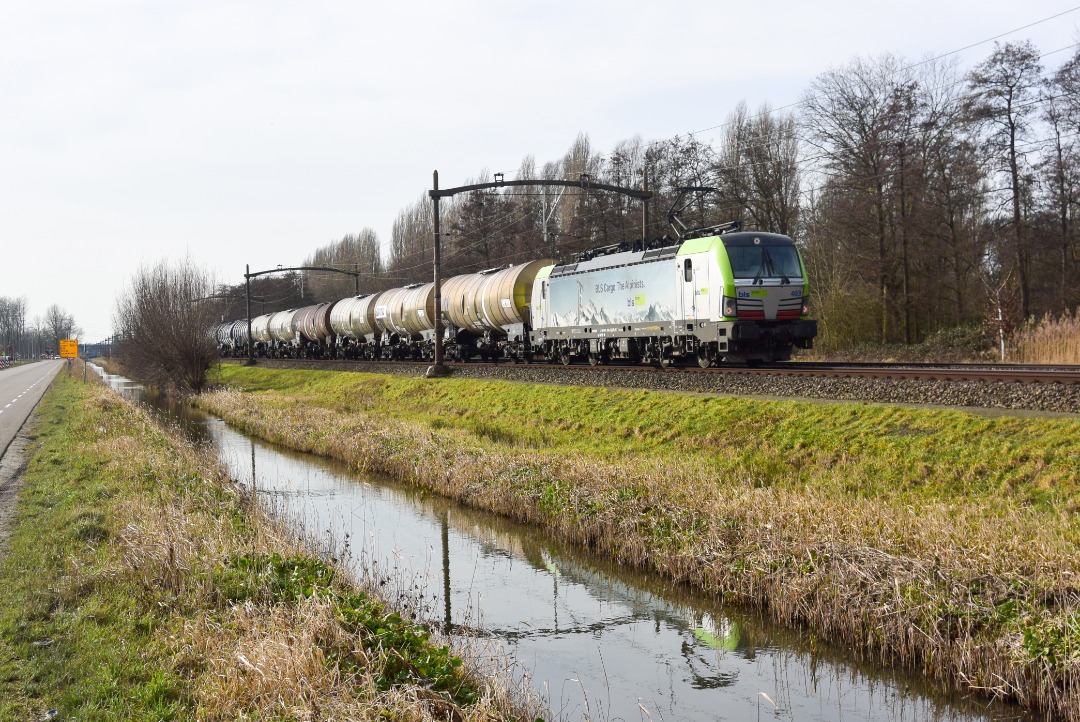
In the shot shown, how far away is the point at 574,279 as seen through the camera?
2458cm

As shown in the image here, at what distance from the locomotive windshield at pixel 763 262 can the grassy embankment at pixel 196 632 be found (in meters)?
11.1

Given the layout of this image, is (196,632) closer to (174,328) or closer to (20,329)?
(174,328)

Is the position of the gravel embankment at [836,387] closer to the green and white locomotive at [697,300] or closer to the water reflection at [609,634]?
the green and white locomotive at [697,300]

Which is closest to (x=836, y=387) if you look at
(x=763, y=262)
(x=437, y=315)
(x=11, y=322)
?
(x=763, y=262)

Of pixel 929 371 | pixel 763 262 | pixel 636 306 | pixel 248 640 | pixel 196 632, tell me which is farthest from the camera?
pixel 636 306

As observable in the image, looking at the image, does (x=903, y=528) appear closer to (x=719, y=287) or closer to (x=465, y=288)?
(x=719, y=287)

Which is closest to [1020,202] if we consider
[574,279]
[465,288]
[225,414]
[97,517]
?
[574,279]

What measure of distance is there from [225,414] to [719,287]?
19.0 metres

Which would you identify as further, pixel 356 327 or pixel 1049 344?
pixel 356 327

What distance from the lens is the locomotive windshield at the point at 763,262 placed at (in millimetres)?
18406

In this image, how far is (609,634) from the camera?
8.57m

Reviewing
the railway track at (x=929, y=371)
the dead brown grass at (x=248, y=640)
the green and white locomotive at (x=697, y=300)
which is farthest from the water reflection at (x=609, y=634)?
the green and white locomotive at (x=697, y=300)

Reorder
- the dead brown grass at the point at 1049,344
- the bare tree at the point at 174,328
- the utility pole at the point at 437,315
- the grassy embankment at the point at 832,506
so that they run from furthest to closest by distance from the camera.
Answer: the bare tree at the point at 174,328
the utility pole at the point at 437,315
the dead brown grass at the point at 1049,344
the grassy embankment at the point at 832,506

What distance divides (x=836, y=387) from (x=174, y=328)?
96.7 ft
